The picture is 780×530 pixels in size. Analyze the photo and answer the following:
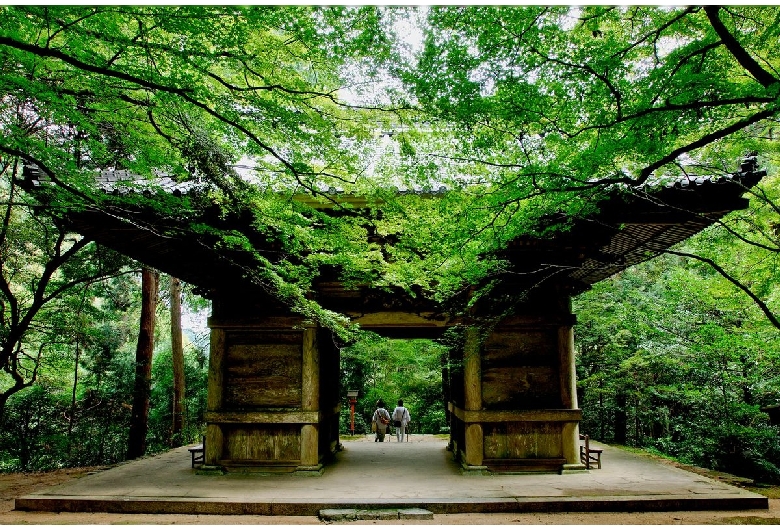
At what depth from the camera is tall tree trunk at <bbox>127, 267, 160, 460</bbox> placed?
38.4 feet

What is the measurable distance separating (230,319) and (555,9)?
690 cm

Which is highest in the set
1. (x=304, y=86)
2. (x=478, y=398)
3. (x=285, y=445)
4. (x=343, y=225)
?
(x=304, y=86)

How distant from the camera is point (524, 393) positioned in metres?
8.16

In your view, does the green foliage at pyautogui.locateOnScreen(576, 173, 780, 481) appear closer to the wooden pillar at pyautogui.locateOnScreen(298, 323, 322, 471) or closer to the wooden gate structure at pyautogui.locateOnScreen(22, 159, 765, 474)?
the wooden gate structure at pyautogui.locateOnScreen(22, 159, 765, 474)

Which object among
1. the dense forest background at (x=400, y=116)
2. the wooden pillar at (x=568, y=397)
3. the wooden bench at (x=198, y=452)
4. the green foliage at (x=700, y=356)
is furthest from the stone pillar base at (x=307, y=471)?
the green foliage at (x=700, y=356)

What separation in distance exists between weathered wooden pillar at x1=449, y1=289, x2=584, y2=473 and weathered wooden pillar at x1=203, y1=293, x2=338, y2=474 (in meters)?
2.78

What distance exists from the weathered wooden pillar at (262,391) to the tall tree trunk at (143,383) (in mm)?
4686

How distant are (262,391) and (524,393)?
469cm

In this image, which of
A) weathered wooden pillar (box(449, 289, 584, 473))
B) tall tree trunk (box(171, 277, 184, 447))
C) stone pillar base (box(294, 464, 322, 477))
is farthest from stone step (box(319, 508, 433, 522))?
tall tree trunk (box(171, 277, 184, 447))

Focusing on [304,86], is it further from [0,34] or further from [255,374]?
[255,374]

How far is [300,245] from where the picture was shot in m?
5.77

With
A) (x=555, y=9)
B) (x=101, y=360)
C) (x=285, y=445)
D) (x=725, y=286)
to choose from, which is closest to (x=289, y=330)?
(x=285, y=445)

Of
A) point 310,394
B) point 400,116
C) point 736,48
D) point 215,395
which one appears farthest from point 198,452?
point 736,48

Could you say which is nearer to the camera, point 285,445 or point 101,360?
point 285,445
